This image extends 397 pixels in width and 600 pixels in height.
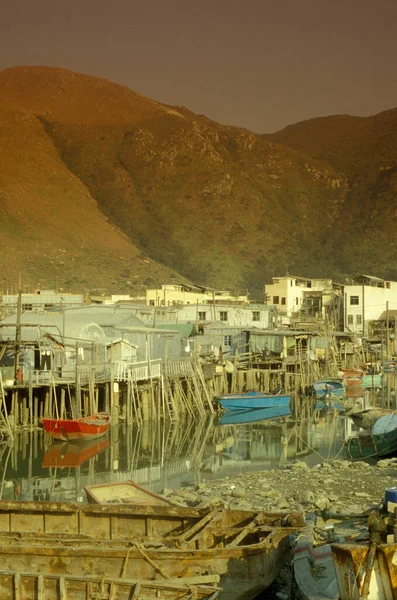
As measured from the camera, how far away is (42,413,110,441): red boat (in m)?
32.0

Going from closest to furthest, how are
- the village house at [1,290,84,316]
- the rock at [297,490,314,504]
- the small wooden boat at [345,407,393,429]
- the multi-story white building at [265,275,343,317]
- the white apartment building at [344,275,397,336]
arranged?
1. the rock at [297,490,314,504]
2. the small wooden boat at [345,407,393,429]
3. the village house at [1,290,84,316]
4. the white apartment building at [344,275,397,336]
5. the multi-story white building at [265,275,343,317]

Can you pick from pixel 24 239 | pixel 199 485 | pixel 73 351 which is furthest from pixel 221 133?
pixel 199 485

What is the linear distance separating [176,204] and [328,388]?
93.6m

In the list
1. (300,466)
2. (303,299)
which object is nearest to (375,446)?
(300,466)

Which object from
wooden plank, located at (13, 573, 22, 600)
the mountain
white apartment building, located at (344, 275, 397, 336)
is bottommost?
wooden plank, located at (13, 573, 22, 600)

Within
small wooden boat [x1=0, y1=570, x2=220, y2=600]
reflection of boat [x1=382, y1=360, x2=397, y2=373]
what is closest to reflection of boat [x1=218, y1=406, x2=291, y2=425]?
reflection of boat [x1=382, y1=360, x2=397, y2=373]

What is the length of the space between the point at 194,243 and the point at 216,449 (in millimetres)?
90797

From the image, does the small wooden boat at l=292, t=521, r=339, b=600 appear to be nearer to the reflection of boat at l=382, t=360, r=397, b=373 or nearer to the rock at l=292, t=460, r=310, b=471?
the rock at l=292, t=460, r=310, b=471

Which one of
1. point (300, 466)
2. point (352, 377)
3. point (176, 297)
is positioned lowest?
point (300, 466)

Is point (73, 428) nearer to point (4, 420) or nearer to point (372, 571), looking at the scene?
point (4, 420)

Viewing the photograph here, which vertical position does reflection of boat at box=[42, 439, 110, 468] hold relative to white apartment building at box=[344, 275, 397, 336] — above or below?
below

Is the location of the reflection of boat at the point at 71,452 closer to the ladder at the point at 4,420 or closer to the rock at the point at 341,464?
the ladder at the point at 4,420

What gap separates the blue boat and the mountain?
46.2 meters

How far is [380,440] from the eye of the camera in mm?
29125
